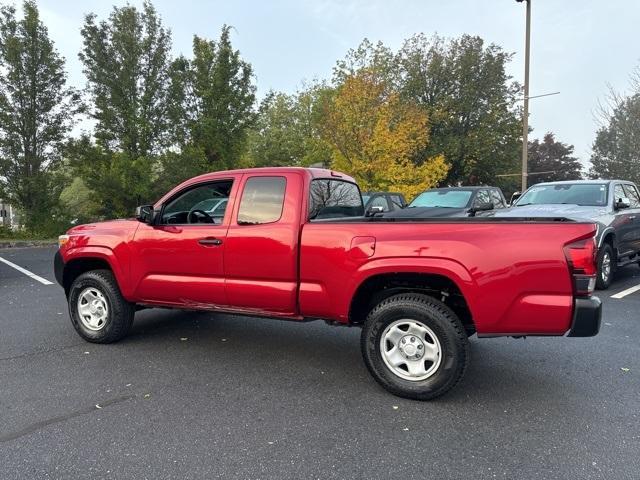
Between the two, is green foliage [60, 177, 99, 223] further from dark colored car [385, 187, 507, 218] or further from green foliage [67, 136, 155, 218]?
dark colored car [385, 187, 507, 218]

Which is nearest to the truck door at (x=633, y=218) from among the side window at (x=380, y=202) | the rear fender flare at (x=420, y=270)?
the side window at (x=380, y=202)

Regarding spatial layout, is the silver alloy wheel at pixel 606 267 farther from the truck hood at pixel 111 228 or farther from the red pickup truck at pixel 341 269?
the truck hood at pixel 111 228

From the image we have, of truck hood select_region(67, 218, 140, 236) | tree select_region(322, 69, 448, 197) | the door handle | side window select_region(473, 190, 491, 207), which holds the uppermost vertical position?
tree select_region(322, 69, 448, 197)

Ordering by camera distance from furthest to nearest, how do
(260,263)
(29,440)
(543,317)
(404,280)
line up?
(260,263), (404,280), (543,317), (29,440)

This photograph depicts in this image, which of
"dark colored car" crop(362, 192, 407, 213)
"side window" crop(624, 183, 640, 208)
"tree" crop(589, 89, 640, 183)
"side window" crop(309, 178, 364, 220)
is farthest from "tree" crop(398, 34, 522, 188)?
"side window" crop(309, 178, 364, 220)

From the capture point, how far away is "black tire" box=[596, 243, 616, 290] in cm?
736

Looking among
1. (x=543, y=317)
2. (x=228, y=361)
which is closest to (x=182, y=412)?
(x=228, y=361)

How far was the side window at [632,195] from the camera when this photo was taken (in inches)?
351

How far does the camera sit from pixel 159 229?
4.54m

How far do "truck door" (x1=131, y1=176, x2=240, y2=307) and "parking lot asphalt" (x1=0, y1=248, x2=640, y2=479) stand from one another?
0.65m

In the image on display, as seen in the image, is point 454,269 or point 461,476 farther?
point 454,269

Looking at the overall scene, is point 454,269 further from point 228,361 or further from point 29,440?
point 29,440

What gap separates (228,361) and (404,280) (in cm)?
190

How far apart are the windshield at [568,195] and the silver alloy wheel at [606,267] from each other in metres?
0.99
